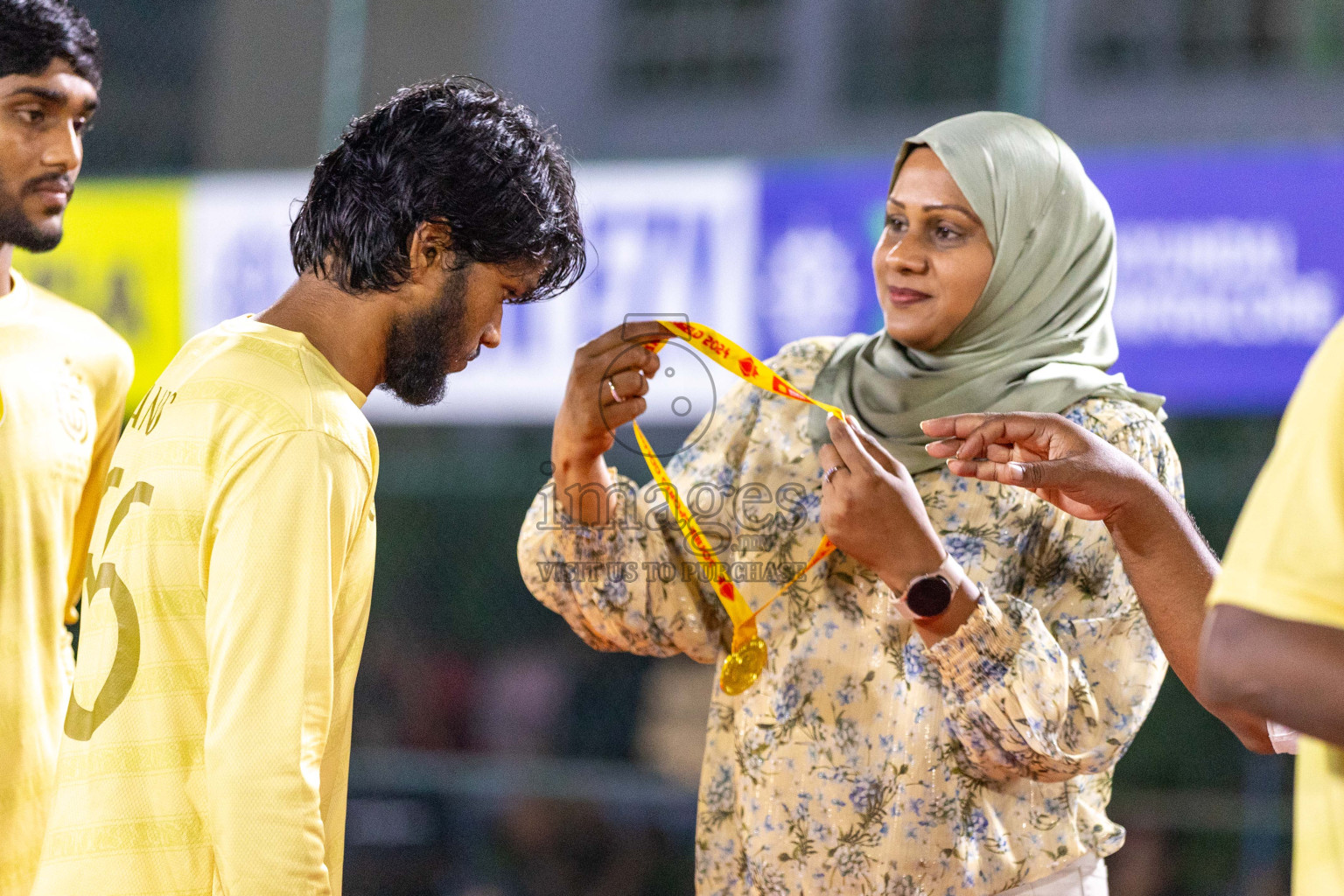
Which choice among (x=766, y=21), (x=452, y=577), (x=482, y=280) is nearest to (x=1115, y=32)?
(x=766, y=21)

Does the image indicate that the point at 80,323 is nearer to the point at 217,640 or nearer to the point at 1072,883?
the point at 217,640

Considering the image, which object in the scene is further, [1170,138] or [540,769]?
[540,769]

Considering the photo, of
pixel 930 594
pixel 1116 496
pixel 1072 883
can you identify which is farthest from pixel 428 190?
pixel 1072 883

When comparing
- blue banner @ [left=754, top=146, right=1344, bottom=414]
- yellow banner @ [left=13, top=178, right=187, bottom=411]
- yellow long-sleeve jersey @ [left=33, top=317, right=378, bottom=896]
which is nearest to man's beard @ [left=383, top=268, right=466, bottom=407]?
yellow long-sleeve jersey @ [left=33, top=317, right=378, bottom=896]

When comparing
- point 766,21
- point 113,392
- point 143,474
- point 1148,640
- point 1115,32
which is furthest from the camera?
point 766,21

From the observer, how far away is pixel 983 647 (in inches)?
69.5

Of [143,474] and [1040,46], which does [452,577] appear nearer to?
[1040,46]

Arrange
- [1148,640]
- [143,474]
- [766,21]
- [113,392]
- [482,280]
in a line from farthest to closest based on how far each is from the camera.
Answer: [766,21] → [113,392] → [1148,640] → [482,280] → [143,474]

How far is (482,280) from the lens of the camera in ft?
5.45

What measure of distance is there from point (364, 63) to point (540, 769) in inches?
116

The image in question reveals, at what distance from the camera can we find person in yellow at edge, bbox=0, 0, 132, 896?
2.03 m

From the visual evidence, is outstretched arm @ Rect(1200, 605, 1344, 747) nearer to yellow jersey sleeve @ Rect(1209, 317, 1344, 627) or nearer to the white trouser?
yellow jersey sleeve @ Rect(1209, 317, 1344, 627)

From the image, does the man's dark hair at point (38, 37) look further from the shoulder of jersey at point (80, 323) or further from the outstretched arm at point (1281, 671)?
the outstretched arm at point (1281, 671)

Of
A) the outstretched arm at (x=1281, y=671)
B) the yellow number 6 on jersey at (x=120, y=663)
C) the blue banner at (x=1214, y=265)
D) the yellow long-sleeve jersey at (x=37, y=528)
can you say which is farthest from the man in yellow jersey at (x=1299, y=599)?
the blue banner at (x=1214, y=265)
